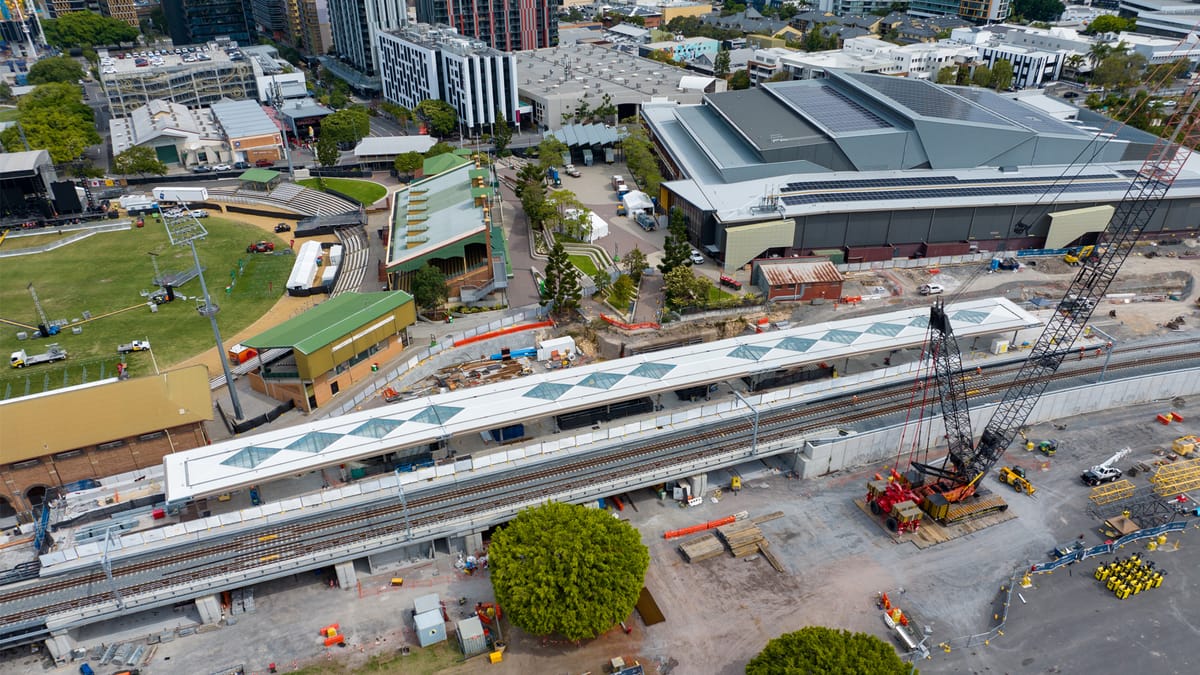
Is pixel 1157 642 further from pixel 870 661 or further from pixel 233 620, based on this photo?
pixel 233 620

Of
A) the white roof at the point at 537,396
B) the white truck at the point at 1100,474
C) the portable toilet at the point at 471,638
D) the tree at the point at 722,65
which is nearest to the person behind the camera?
the portable toilet at the point at 471,638

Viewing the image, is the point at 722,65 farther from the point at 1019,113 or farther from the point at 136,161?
the point at 136,161

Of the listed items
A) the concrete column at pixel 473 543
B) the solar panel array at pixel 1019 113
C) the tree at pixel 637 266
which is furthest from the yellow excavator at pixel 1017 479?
the solar panel array at pixel 1019 113

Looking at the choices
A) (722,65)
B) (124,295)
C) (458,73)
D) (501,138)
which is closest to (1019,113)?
(722,65)

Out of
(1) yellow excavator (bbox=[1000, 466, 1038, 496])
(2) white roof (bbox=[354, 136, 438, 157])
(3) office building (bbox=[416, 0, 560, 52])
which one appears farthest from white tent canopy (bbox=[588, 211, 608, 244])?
(3) office building (bbox=[416, 0, 560, 52])

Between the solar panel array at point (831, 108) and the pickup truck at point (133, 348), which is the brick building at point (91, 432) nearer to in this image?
the pickup truck at point (133, 348)

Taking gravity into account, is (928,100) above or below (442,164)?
above

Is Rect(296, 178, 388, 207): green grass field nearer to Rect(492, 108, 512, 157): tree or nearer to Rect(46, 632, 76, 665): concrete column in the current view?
Rect(492, 108, 512, 157): tree
